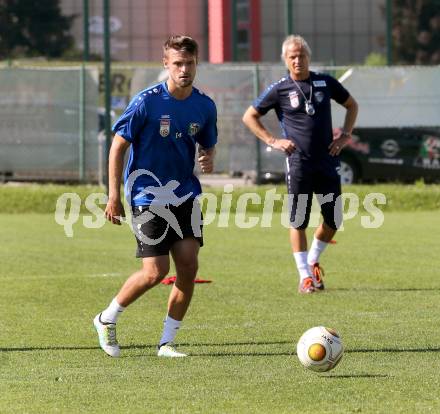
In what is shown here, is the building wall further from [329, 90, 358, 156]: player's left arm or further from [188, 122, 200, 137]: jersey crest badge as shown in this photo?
[188, 122, 200, 137]: jersey crest badge

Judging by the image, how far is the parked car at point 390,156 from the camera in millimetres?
24469

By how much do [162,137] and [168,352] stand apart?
1.33 meters

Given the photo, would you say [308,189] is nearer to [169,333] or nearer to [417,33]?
[169,333]

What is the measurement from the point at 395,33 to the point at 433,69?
34.4m

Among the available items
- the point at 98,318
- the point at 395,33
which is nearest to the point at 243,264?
the point at 98,318

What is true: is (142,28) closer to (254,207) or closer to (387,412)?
(254,207)

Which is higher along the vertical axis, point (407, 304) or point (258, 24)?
point (258, 24)

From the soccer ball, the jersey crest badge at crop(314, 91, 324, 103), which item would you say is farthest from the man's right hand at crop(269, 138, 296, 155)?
the soccer ball

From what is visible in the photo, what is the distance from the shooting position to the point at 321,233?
12.2 meters

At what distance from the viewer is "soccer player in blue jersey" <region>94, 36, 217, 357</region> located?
331 inches

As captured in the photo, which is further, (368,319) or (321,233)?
(321,233)

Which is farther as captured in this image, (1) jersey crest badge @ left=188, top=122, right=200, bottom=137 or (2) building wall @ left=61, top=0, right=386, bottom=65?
(2) building wall @ left=61, top=0, right=386, bottom=65

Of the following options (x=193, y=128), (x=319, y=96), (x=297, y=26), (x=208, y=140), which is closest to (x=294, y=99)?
(x=319, y=96)

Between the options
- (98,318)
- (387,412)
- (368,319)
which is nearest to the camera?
(387,412)
